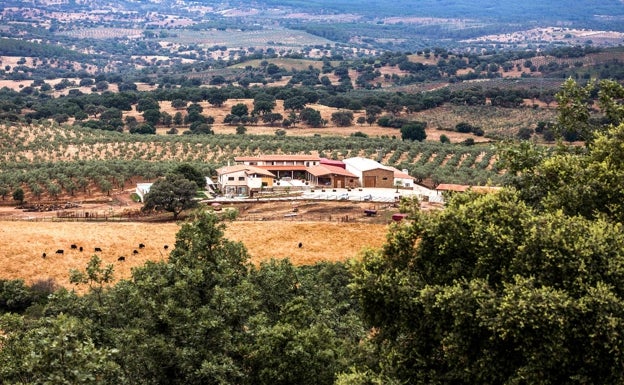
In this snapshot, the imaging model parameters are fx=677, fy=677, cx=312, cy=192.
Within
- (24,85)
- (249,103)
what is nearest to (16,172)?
(249,103)

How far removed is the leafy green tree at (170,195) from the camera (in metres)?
56.0

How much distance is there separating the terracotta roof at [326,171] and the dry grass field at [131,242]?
17.0 m

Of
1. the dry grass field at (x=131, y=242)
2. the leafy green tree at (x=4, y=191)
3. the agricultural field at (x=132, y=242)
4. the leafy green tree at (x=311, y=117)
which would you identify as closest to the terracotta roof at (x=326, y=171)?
the agricultural field at (x=132, y=242)

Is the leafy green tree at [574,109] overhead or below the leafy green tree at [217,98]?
overhead

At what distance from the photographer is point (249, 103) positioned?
458 feet

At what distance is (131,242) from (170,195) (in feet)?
33.4

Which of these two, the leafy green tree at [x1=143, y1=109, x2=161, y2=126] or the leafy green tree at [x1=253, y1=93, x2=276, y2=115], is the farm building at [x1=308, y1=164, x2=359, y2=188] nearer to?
the leafy green tree at [x1=143, y1=109, x2=161, y2=126]

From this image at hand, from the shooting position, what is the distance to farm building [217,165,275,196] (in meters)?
65.4

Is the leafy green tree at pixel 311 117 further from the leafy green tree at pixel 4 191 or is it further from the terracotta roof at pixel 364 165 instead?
the leafy green tree at pixel 4 191

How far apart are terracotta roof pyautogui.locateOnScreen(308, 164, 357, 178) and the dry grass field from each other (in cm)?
1703

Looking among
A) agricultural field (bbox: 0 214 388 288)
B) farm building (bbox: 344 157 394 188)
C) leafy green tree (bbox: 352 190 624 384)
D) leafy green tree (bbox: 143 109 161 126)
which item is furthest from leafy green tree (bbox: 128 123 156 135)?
leafy green tree (bbox: 352 190 624 384)

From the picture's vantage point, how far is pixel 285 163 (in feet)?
244

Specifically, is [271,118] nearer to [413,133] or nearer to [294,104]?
[294,104]

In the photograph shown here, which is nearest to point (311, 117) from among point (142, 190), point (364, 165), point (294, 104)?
point (294, 104)
